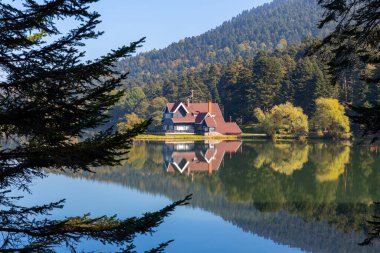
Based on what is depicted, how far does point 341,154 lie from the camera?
40469 mm

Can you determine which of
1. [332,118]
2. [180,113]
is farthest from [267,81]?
[332,118]

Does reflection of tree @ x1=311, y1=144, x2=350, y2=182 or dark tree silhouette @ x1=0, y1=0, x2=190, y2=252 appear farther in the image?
reflection of tree @ x1=311, y1=144, x2=350, y2=182

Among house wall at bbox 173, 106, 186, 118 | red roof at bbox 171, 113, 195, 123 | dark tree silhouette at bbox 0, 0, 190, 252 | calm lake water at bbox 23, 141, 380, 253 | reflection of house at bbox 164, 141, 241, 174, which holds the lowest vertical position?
calm lake water at bbox 23, 141, 380, 253

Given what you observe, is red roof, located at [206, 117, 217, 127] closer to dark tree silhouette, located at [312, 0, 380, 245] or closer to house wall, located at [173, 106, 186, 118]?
house wall, located at [173, 106, 186, 118]

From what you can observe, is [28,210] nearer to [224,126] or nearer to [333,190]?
[333,190]

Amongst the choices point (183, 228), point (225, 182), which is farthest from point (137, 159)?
point (183, 228)

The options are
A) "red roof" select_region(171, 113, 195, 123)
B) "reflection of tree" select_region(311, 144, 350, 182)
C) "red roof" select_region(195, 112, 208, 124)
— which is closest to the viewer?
"reflection of tree" select_region(311, 144, 350, 182)

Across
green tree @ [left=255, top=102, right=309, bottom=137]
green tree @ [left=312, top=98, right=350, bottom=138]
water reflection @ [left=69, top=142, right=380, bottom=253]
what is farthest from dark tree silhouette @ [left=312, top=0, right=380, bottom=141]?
green tree @ [left=255, top=102, right=309, bottom=137]

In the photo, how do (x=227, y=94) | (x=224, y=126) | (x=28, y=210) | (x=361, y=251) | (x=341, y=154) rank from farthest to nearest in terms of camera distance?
(x=227, y=94) < (x=224, y=126) < (x=341, y=154) < (x=361, y=251) < (x=28, y=210)

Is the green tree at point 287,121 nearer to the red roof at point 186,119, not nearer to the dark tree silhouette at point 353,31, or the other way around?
the red roof at point 186,119

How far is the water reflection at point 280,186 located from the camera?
637 inches

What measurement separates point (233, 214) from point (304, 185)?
7.87m

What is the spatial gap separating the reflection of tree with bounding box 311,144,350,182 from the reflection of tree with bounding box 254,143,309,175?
3.84ft

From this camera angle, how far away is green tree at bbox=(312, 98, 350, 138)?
177ft
